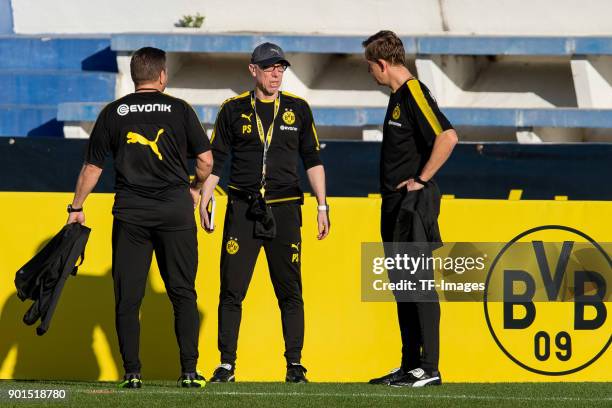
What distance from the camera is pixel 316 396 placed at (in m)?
6.61

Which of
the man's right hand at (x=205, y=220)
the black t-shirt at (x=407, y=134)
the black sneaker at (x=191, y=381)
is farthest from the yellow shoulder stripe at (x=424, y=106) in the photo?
the black sneaker at (x=191, y=381)

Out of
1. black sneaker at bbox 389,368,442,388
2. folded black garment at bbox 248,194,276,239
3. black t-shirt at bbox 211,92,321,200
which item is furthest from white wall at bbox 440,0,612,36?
black sneaker at bbox 389,368,442,388

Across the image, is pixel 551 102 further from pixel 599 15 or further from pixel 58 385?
pixel 58 385

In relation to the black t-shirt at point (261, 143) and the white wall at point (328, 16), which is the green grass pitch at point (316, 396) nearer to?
the black t-shirt at point (261, 143)

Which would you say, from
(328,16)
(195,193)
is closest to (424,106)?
(195,193)

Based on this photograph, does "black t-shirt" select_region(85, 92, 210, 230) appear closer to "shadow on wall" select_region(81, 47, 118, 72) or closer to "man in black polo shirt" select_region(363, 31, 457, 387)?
"man in black polo shirt" select_region(363, 31, 457, 387)

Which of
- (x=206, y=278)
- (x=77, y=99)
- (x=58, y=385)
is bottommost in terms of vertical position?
(x=58, y=385)

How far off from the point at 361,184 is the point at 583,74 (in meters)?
9.49

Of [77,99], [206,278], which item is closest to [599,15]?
[77,99]

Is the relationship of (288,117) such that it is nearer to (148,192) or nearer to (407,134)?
(407,134)

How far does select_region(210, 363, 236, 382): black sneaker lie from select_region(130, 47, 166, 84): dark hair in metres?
1.86

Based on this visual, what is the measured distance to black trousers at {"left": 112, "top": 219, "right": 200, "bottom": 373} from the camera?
702 cm

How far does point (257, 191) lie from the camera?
7.78 metres

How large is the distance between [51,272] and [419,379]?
2.09m
